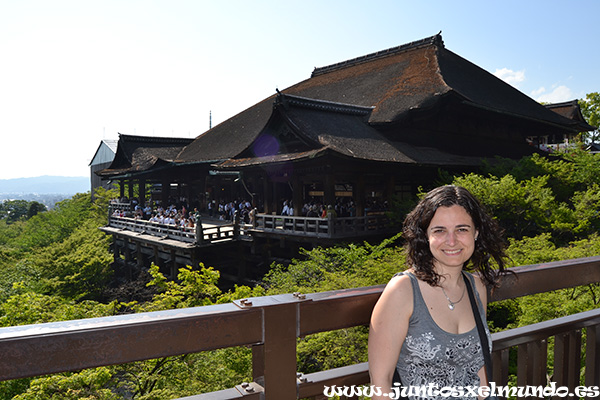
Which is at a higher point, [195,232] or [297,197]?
[297,197]

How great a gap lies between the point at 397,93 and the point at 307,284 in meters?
11.6

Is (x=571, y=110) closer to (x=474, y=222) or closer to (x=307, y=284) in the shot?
(x=307, y=284)

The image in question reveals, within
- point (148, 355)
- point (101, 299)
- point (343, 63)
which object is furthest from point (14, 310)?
point (343, 63)

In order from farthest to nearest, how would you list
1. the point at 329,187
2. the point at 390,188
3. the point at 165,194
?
the point at 165,194 → the point at 390,188 → the point at 329,187

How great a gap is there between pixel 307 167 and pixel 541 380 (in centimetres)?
1245

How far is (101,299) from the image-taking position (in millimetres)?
A: 17578

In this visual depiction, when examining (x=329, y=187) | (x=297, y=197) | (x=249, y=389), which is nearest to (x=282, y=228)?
(x=297, y=197)

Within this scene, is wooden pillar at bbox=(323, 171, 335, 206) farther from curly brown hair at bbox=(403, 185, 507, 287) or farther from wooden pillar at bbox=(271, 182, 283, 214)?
curly brown hair at bbox=(403, 185, 507, 287)

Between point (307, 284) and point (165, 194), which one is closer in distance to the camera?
point (307, 284)

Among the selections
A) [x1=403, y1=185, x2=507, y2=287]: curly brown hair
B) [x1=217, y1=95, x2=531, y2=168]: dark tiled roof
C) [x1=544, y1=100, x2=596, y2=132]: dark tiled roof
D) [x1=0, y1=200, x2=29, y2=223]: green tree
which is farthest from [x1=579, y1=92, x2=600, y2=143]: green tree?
[x1=0, y1=200, x2=29, y2=223]: green tree

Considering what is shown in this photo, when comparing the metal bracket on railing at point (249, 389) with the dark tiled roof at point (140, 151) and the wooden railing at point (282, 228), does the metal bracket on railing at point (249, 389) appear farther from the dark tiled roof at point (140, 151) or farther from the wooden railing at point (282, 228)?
the dark tiled roof at point (140, 151)

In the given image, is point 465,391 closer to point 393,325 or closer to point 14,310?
point 393,325

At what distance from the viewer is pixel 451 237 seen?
Answer: 1687mm

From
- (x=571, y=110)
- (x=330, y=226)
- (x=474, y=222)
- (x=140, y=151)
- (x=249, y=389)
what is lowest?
(x=330, y=226)
